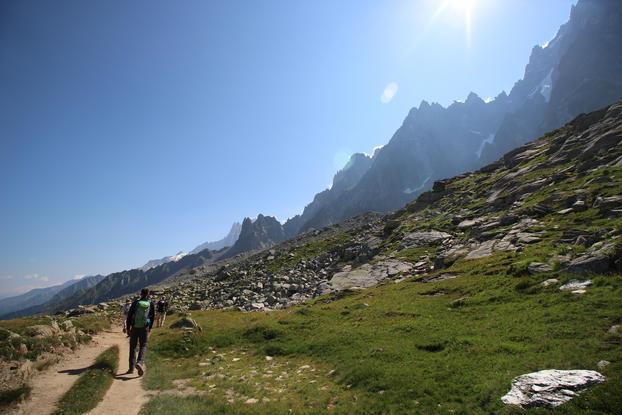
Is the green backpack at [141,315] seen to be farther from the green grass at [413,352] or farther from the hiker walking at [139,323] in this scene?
the green grass at [413,352]

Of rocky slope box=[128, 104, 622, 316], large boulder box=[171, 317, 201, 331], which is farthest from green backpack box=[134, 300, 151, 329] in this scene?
rocky slope box=[128, 104, 622, 316]

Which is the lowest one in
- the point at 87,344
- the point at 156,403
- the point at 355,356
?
the point at 355,356

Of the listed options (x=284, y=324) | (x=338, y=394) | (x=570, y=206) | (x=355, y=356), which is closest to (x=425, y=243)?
(x=570, y=206)

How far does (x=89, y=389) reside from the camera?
16.2 m

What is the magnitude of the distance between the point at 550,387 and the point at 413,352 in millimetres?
8384

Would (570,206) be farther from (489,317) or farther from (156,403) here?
(156,403)

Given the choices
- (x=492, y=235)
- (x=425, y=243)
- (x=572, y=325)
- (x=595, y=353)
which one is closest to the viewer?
(x=595, y=353)

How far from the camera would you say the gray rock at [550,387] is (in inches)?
478

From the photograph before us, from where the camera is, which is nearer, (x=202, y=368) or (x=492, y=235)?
(x=202, y=368)

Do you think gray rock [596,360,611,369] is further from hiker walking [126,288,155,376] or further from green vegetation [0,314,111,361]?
green vegetation [0,314,111,361]

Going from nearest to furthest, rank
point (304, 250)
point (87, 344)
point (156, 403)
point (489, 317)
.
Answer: point (156, 403)
point (489, 317)
point (87, 344)
point (304, 250)

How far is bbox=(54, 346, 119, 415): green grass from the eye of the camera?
14.2m

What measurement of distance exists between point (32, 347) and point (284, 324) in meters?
20.3

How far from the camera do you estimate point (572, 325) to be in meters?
18.2
